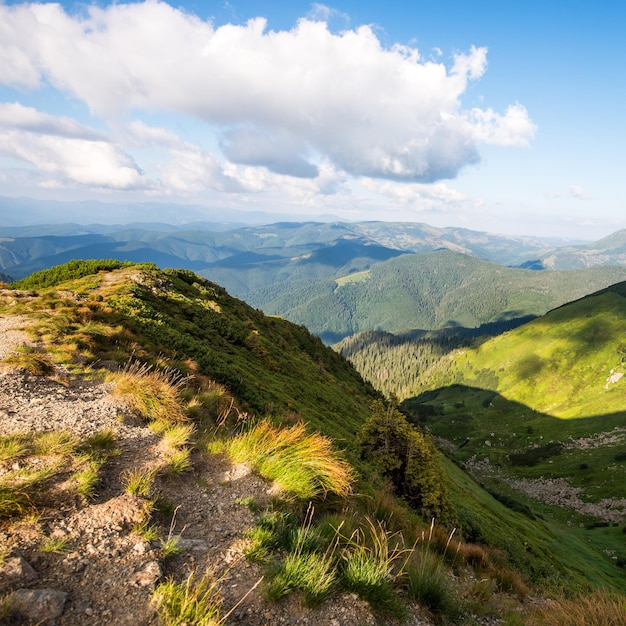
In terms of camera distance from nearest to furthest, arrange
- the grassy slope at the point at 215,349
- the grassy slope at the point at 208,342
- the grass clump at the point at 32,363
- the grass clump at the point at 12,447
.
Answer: the grass clump at the point at 12,447 → the grass clump at the point at 32,363 → the grassy slope at the point at 215,349 → the grassy slope at the point at 208,342

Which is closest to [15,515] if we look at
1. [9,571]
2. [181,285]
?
[9,571]

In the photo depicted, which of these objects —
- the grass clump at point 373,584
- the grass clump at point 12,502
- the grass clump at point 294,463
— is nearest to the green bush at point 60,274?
the grass clump at point 294,463

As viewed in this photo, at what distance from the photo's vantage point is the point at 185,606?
4145 mm

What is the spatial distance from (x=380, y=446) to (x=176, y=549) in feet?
58.4

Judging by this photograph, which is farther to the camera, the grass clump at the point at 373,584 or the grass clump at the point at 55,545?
the grass clump at the point at 373,584

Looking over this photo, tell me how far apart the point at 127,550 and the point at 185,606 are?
175cm

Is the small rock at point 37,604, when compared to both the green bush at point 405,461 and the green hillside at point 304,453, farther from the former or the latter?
the green bush at point 405,461

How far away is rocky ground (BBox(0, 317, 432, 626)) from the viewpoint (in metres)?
4.27

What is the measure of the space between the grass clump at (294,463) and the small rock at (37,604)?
431 cm

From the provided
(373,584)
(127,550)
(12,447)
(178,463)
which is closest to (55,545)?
(127,550)

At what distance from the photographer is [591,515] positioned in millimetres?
70875

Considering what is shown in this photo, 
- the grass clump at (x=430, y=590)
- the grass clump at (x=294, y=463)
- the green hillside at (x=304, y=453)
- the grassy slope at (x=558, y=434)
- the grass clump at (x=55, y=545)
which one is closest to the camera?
the grass clump at (x=55, y=545)

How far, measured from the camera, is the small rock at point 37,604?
3.87 metres

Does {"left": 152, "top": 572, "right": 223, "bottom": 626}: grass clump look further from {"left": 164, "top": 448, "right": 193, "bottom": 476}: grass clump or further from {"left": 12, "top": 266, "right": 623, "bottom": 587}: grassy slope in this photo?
{"left": 12, "top": 266, "right": 623, "bottom": 587}: grassy slope
